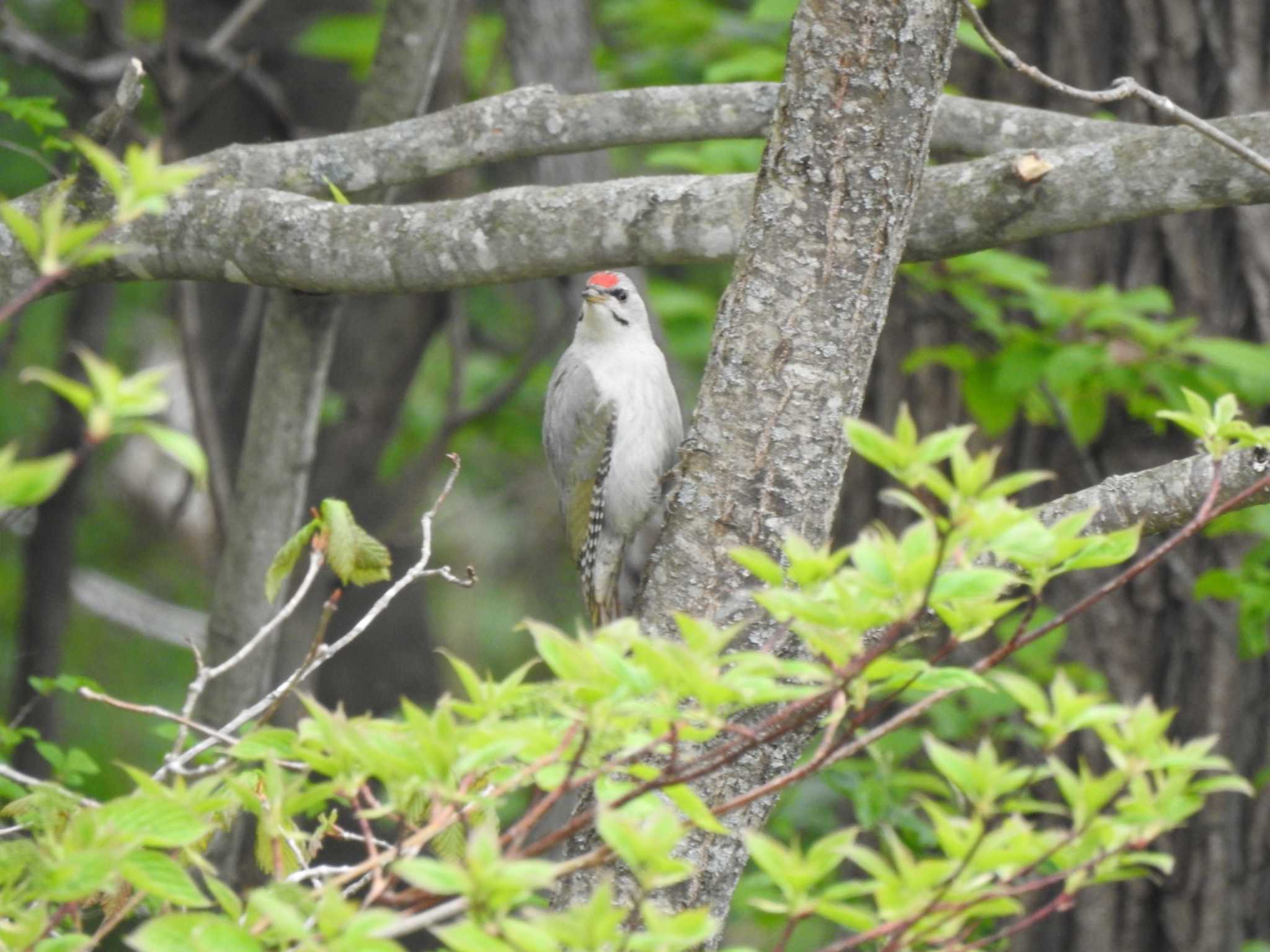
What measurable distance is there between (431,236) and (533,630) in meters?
1.65

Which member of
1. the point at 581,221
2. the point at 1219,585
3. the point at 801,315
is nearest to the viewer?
the point at 801,315

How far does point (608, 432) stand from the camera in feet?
15.9

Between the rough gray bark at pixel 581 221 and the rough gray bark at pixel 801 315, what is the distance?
1.39 ft

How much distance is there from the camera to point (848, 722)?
1917 millimetres

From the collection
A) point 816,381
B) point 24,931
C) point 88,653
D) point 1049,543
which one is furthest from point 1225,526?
point 88,653

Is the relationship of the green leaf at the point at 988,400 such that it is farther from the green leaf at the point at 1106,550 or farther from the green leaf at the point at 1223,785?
the green leaf at the point at 1223,785

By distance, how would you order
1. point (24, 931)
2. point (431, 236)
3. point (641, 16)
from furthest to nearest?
1. point (641, 16)
2. point (431, 236)
3. point (24, 931)

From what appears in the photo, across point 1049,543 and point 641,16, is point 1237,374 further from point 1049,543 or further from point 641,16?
point 641,16

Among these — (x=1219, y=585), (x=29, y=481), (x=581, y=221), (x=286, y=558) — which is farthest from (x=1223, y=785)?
(x=1219, y=585)

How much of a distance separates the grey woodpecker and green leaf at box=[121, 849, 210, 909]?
3.13 m

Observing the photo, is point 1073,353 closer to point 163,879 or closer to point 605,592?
point 605,592

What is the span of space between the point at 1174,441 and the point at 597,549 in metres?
2.37

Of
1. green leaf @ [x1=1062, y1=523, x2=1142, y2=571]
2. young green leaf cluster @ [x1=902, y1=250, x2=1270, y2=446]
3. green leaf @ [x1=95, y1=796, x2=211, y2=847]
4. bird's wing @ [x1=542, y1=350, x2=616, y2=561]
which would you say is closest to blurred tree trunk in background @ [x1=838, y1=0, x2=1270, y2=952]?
young green leaf cluster @ [x1=902, y1=250, x2=1270, y2=446]

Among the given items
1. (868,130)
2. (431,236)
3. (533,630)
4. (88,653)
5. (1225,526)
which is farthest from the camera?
(88,653)
